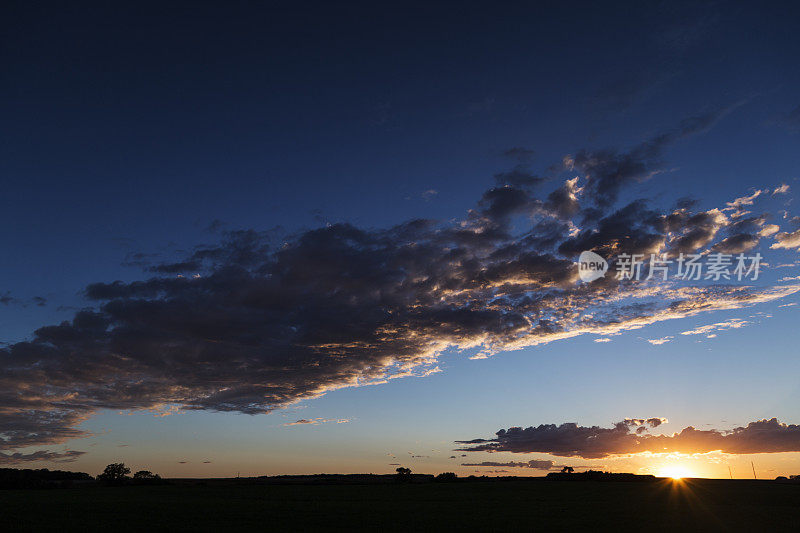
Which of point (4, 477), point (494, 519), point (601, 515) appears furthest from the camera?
point (4, 477)

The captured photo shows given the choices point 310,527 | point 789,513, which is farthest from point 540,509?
point 310,527

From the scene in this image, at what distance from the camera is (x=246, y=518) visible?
68.4m

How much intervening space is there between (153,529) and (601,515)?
58.9 m

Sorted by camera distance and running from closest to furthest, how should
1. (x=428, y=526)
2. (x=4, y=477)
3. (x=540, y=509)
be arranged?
(x=428, y=526)
(x=540, y=509)
(x=4, y=477)

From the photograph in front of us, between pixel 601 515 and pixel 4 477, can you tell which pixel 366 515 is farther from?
pixel 4 477

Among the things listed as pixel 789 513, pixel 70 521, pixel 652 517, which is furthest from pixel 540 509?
pixel 70 521

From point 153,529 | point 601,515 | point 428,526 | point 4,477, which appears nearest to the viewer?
point 153,529

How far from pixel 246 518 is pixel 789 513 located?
78200mm

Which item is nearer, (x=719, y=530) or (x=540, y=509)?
(x=719, y=530)

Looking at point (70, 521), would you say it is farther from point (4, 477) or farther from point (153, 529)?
point (4, 477)

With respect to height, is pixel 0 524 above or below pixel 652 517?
above

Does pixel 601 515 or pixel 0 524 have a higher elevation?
pixel 0 524

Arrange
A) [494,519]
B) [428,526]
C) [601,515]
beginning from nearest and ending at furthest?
[428,526] → [494,519] → [601,515]

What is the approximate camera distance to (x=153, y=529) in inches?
2192
